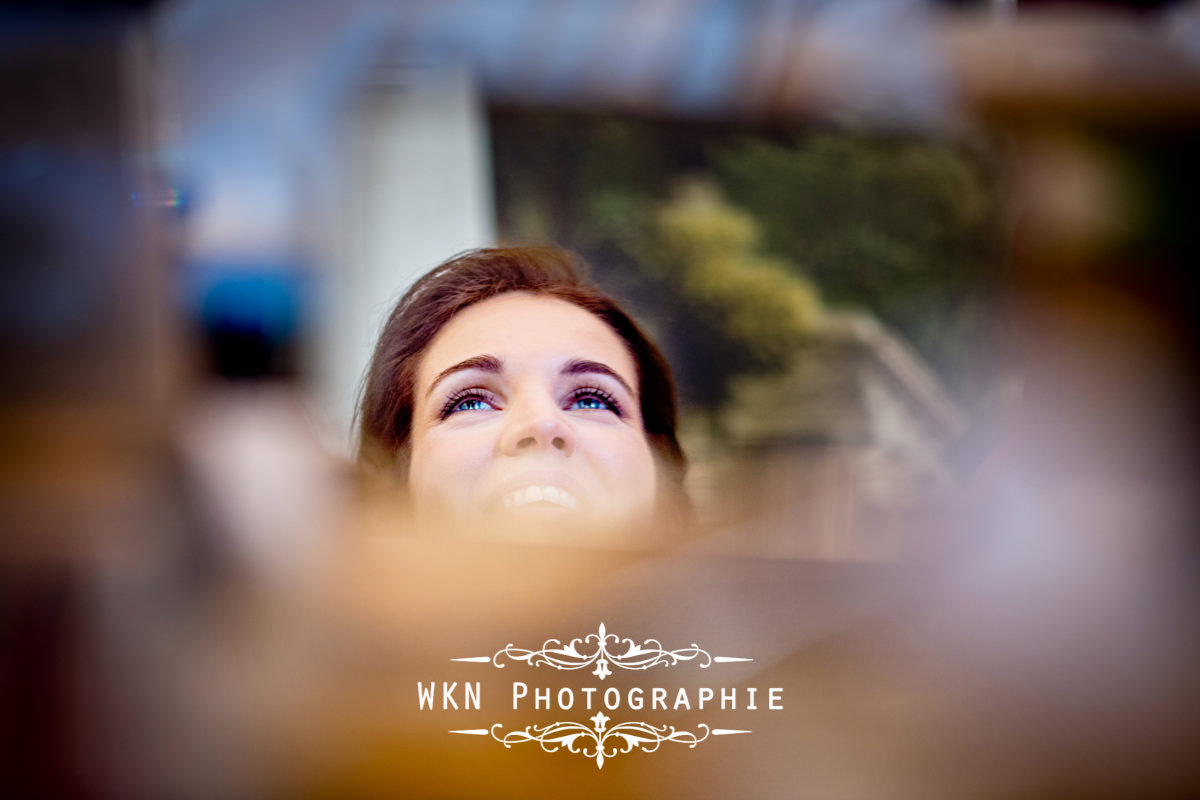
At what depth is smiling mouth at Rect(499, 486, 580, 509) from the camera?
0.46 m

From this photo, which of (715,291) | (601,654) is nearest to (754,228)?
(715,291)

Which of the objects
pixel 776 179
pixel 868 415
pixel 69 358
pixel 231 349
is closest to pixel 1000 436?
pixel 868 415

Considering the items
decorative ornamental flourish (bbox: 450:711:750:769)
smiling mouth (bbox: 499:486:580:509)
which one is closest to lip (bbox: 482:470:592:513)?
smiling mouth (bbox: 499:486:580:509)

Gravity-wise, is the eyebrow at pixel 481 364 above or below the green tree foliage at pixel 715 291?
below

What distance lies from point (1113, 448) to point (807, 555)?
31 cm

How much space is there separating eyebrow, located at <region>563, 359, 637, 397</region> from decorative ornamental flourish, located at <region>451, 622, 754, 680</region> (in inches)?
5.9

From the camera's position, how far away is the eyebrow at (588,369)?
0.46 metres

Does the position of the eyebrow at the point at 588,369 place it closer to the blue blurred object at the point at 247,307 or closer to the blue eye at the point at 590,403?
the blue eye at the point at 590,403

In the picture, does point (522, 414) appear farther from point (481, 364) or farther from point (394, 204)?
point (394, 204)

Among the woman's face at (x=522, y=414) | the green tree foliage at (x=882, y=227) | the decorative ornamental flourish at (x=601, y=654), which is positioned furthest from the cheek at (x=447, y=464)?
the green tree foliage at (x=882, y=227)

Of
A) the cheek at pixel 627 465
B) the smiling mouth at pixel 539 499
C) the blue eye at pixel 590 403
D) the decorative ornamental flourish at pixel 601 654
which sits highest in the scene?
the blue eye at pixel 590 403

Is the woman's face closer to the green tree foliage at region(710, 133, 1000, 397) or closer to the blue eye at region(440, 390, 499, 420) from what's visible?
the blue eye at region(440, 390, 499, 420)

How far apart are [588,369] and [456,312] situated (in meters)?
0.08

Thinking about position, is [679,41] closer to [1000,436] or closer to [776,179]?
[776,179]
